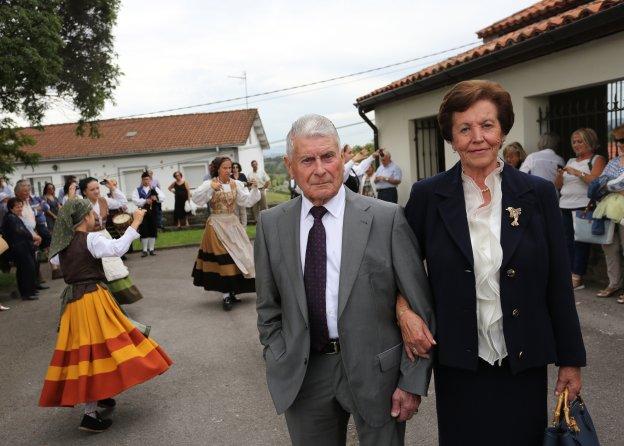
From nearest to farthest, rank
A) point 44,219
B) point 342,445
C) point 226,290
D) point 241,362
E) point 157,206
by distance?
point 342,445, point 241,362, point 226,290, point 44,219, point 157,206

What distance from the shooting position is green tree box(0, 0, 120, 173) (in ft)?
34.0

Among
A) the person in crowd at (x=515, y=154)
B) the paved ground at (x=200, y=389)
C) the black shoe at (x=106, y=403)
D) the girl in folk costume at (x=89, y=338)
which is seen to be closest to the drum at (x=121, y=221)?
the paved ground at (x=200, y=389)

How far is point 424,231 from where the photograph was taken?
2.25 meters

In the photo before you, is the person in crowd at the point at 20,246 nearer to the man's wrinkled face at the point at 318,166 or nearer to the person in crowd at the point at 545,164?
the person in crowd at the point at 545,164

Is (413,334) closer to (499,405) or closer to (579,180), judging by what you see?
(499,405)

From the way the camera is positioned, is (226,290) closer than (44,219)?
Yes

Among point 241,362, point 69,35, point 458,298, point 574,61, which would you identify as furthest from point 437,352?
point 69,35

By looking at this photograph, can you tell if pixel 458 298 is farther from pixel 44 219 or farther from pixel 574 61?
pixel 44 219

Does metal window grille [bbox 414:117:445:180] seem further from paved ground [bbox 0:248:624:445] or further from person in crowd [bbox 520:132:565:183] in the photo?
paved ground [bbox 0:248:624:445]

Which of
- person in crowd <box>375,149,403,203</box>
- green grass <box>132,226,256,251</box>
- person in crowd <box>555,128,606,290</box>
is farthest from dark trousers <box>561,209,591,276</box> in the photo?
green grass <box>132,226,256,251</box>

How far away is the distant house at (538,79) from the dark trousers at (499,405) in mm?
5662

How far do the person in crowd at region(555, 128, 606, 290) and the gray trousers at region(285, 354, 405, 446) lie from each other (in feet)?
17.2

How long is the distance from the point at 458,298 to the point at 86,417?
10.8ft

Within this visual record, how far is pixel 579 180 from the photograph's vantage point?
678 centimetres
